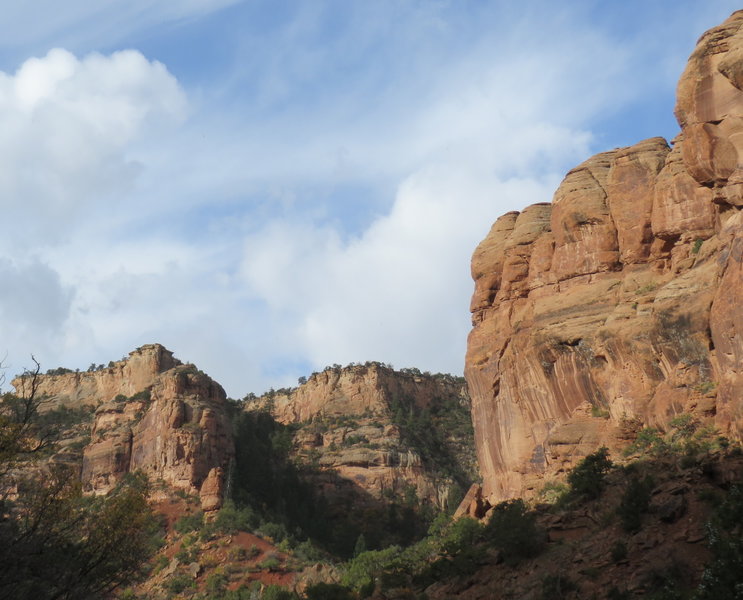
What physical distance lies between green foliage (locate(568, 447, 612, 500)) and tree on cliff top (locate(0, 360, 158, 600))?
64.8 feet

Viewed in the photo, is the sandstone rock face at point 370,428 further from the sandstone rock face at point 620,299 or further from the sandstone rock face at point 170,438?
the sandstone rock face at point 620,299

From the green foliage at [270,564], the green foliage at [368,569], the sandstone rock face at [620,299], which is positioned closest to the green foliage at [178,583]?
→ the green foliage at [270,564]

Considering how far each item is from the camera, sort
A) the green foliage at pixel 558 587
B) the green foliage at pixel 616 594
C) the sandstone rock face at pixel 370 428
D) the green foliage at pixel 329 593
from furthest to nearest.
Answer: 1. the sandstone rock face at pixel 370 428
2. the green foliage at pixel 329 593
3. the green foliage at pixel 558 587
4. the green foliage at pixel 616 594

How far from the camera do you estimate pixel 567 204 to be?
52312mm

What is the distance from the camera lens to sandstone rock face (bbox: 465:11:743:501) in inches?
1486

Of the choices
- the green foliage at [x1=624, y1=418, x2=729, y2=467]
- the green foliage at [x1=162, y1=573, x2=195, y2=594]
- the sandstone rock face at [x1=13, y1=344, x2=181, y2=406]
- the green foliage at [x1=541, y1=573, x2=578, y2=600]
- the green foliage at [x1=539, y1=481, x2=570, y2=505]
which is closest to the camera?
the green foliage at [x1=541, y1=573, x2=578, y2=600]

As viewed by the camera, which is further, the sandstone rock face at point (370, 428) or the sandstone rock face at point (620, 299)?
the sandstone rock face at point (370, 428)

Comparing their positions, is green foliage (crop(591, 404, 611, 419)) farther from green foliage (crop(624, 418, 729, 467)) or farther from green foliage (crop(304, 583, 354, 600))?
green foliage (crop(304, 583, 354, 600))

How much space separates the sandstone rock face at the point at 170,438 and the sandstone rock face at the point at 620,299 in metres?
27.9

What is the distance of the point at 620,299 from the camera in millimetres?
46281

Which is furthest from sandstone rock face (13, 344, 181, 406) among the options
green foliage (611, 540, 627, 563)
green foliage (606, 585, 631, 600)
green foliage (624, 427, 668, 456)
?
green foliage (606, 585, 631, 600)

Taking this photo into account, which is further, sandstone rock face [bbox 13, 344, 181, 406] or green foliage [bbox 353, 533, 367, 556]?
sandstone rock face [bbox 13, 344, 181, 406]

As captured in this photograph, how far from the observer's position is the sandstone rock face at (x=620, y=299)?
3775cm

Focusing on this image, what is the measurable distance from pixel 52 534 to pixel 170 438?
50849 mm
